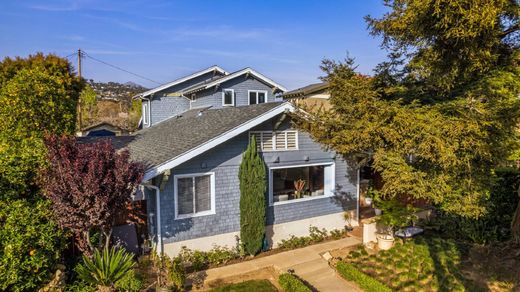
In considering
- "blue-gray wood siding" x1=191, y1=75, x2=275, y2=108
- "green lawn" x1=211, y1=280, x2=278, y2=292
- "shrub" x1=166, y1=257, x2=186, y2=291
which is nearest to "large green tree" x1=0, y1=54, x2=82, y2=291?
"shrub" x1=166, y1=257, x2=186, y2=291

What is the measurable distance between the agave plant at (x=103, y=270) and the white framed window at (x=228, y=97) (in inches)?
660

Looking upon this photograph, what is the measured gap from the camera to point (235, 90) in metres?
24.9

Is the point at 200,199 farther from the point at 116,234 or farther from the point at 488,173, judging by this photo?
the point at 488,173

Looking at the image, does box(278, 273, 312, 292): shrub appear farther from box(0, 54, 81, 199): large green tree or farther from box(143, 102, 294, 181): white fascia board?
box(0, 54, 81, 199): large green tree

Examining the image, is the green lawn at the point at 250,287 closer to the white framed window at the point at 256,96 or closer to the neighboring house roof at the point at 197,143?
A: the neighboring house roof at the point at 197,143

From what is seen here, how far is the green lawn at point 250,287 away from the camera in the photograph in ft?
31.8

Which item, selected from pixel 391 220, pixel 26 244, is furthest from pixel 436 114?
pixel 26 244

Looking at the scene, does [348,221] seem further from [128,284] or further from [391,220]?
[128,284]

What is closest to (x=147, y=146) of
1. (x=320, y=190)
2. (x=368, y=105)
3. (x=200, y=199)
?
(x=200, y=199)

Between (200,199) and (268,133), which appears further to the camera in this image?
(268,133)

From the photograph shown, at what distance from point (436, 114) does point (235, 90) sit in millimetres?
16447

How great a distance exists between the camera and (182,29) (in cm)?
2289

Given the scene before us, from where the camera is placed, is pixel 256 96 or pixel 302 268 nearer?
pixel 302 268

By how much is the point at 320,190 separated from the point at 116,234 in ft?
28.2
